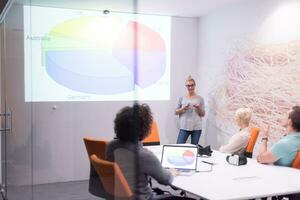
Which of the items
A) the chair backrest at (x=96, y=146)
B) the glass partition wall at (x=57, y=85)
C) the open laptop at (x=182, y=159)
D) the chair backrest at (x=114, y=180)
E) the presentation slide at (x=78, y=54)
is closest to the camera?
the chair backrest at (x=114, y=180)

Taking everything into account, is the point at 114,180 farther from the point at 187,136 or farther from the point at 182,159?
the point at 187,136

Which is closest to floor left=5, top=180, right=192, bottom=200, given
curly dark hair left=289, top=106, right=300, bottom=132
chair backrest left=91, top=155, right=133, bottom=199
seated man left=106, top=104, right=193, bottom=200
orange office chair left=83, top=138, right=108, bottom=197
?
orange office chair left=83, top=138, right=108, bottom=197

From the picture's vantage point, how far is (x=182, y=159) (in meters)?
2.85

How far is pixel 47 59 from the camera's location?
12.4ft

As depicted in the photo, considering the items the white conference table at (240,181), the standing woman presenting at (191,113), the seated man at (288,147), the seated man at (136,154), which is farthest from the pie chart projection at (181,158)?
the standing woman presenting at (191,113)

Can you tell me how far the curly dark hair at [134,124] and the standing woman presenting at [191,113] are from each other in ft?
9.76

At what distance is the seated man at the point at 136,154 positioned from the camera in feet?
7.25

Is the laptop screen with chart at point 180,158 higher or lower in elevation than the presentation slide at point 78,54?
lower

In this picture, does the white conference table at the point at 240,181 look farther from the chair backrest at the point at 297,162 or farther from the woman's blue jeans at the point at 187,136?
the woman's blue jeans at the point at 187,136

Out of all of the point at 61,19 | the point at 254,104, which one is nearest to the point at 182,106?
the point at 254,104

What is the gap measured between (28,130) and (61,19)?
1380 millimetres

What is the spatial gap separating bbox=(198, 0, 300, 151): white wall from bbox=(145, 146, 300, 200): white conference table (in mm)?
1422

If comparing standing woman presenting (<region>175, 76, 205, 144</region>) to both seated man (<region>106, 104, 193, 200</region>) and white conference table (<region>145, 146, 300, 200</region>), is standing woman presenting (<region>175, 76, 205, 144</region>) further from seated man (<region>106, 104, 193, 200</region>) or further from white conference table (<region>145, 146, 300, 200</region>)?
seated man (<region>106, 104, 193, 200</region>)

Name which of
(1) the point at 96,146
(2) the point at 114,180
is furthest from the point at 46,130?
(2) the point at 114,180
